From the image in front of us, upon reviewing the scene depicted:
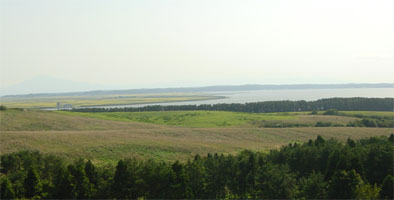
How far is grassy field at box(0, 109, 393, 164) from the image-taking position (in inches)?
1902

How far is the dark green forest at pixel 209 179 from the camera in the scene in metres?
26.6

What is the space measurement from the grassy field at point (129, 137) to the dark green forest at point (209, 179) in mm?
12492

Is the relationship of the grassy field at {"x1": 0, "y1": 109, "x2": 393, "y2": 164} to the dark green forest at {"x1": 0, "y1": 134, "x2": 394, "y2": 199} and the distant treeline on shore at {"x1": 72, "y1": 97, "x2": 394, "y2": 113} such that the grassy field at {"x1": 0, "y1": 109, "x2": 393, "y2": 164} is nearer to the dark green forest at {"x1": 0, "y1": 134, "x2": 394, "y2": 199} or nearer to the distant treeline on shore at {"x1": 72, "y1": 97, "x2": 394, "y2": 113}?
the dark green forest at {"x1": 0, "y1": 134, "x2": 394, "y2": 199}

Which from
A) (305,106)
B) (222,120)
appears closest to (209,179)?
(222,120)

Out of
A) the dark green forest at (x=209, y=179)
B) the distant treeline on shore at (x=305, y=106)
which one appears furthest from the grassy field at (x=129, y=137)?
the distant treeline on shore at (x=305, y=106)

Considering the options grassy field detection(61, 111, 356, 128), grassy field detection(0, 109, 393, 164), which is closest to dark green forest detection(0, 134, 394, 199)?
grassy field detection(0, 109, 393, 164)

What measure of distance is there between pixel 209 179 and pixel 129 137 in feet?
103

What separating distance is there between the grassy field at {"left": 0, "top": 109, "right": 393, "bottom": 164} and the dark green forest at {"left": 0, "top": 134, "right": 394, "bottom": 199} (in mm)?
12492

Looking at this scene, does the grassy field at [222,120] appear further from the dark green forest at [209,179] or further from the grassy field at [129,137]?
the dark green forest at [209,179]

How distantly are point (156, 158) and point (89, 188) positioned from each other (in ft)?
70.6

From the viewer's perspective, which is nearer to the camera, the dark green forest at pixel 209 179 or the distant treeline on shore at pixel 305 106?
the dark green forest at pixel 209 179

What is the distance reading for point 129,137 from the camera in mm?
60594

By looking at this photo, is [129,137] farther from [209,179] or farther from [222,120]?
[222,120]

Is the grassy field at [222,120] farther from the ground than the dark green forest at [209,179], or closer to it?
closer to it
